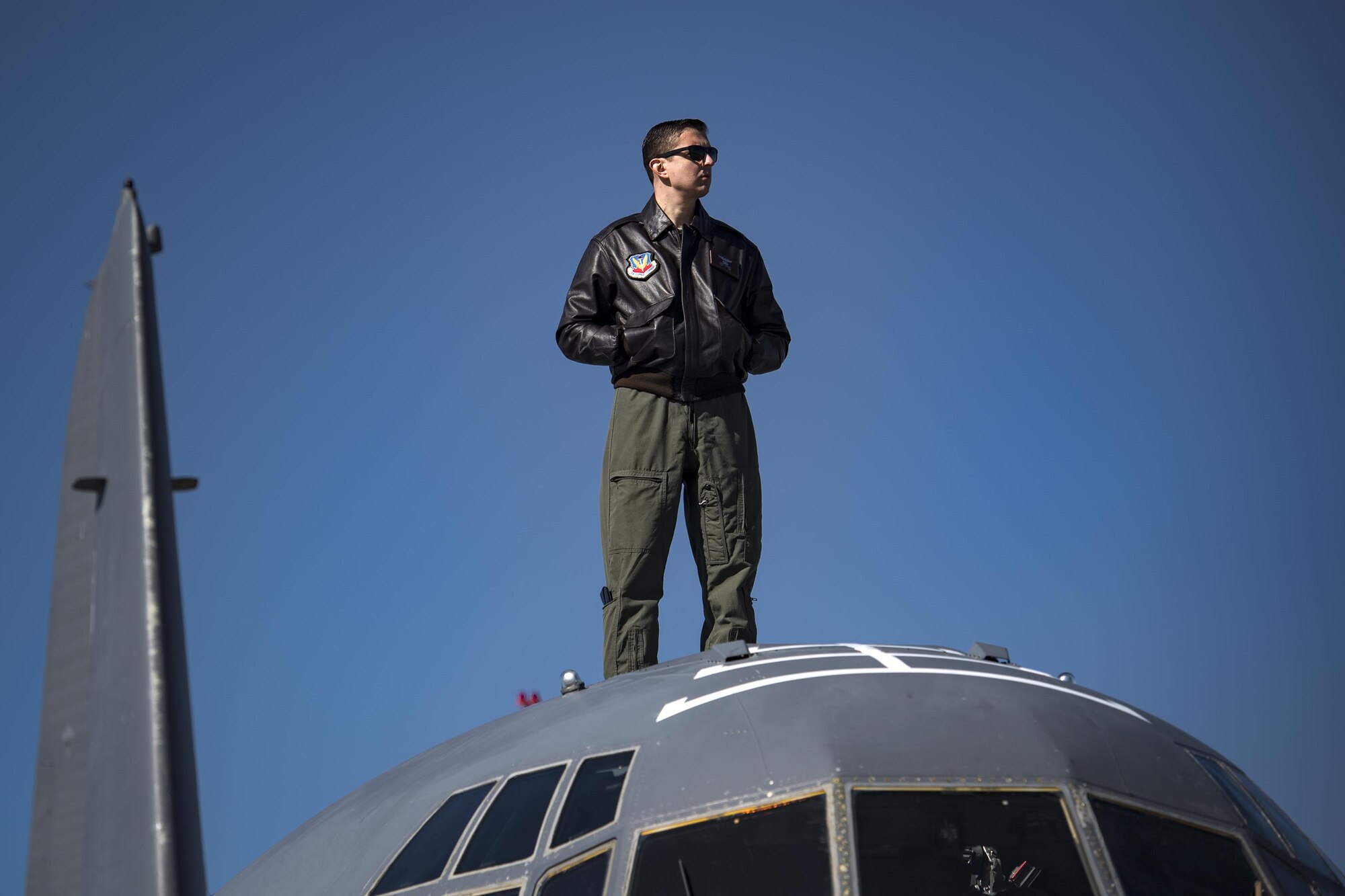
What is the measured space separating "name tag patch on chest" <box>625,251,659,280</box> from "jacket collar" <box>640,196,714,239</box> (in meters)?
0.16

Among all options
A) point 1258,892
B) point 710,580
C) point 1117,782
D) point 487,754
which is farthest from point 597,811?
point 710,580

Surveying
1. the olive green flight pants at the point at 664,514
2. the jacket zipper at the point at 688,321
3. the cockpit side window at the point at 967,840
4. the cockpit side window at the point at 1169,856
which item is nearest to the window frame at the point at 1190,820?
the cockpit side window at the point at 1169,856

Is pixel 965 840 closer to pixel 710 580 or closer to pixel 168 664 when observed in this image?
pixel 168 664

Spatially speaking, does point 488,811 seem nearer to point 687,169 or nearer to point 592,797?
point 592,797

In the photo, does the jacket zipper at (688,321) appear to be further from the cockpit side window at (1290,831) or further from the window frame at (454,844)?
the cockpit side window at (1290,831)

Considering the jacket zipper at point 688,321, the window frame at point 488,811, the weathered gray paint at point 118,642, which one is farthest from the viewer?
the jacket zipper at point 688,321

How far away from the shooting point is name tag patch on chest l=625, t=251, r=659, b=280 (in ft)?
28.5

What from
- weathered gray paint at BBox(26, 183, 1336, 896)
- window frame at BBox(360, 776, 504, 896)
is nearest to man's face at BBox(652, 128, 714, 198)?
weathered gray paint at BBox(26, 183, 1336, 896)

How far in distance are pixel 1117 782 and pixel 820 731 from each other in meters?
1.04

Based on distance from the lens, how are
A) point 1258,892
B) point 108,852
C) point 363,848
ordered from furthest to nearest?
point 363,848 → point 1258,892 → point 108,852

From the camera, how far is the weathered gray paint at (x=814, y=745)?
5332mm

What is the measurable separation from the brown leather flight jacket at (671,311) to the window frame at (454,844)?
9.49ft

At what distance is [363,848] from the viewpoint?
21.7ft

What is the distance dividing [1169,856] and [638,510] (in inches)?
152
